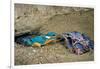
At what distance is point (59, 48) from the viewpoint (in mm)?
2348

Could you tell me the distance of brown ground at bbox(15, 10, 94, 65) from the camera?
87.1 inches

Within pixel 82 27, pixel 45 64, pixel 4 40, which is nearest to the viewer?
pixel 4 40

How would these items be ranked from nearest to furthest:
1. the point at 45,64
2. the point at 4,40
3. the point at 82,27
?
the point at 4,40
the point at 45,64
the point at 82,27

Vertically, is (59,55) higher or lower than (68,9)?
lower

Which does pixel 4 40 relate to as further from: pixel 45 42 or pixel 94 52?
pixel 94 52

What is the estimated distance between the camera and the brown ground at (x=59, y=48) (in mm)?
2212

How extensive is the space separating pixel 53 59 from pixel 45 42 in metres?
0.23

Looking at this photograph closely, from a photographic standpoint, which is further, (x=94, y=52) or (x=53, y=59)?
(x=94, y=52)

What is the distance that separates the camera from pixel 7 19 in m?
2.15

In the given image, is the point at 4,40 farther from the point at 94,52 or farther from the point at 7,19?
the point at 94,52

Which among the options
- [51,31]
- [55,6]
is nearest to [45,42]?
[51,31]

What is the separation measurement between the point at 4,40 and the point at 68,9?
87cm

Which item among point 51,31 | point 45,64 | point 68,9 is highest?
point 68,9

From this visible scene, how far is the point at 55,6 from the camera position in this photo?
2.33m
